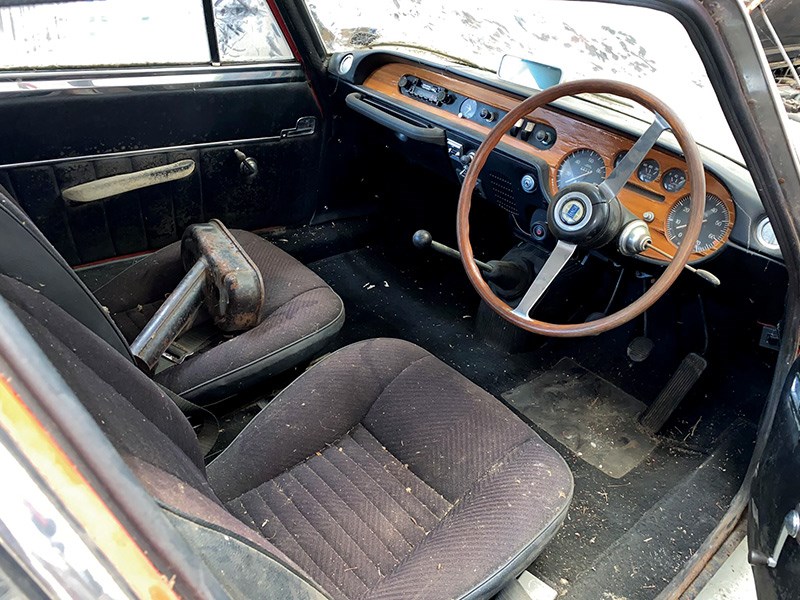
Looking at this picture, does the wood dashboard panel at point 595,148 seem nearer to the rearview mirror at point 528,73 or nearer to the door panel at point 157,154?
the rearview mirror at point 528,73

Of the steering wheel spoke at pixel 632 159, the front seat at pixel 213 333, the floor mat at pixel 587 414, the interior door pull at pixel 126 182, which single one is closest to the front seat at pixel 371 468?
the front seat at pixel 213 333

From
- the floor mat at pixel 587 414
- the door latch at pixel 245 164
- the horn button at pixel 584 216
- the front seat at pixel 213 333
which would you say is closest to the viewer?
the front seat at pixel 213 333

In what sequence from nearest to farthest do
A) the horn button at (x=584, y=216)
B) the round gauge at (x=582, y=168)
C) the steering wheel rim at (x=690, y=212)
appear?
the steering wheel rim at (x=690, y=212) < the horn button at (x=584, y=216) < the round gauge at (x=582, y=168)

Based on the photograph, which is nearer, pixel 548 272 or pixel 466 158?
pixel 548 272

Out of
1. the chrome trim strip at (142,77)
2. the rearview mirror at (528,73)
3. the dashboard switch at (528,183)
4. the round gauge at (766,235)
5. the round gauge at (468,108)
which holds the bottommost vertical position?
the chrome trim strip at (142,77)

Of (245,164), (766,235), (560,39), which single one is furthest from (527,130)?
(245,164)

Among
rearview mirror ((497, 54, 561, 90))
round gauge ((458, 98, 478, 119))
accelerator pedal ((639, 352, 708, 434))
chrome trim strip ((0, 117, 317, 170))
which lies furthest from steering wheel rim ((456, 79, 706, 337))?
chrome trim strip ((0, 117, 317, 170))

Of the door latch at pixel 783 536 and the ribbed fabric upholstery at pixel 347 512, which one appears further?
the ribbed fabric upholstery at pixel 347 512

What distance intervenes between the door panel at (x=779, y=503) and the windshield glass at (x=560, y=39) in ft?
1.93

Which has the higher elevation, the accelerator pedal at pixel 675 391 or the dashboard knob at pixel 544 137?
the dashboard knob at pixel 544 137

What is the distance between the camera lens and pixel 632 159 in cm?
139

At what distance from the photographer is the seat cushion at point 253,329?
1456 millimetres

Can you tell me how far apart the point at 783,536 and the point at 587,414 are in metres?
0.99

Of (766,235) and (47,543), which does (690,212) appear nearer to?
(766,235)
